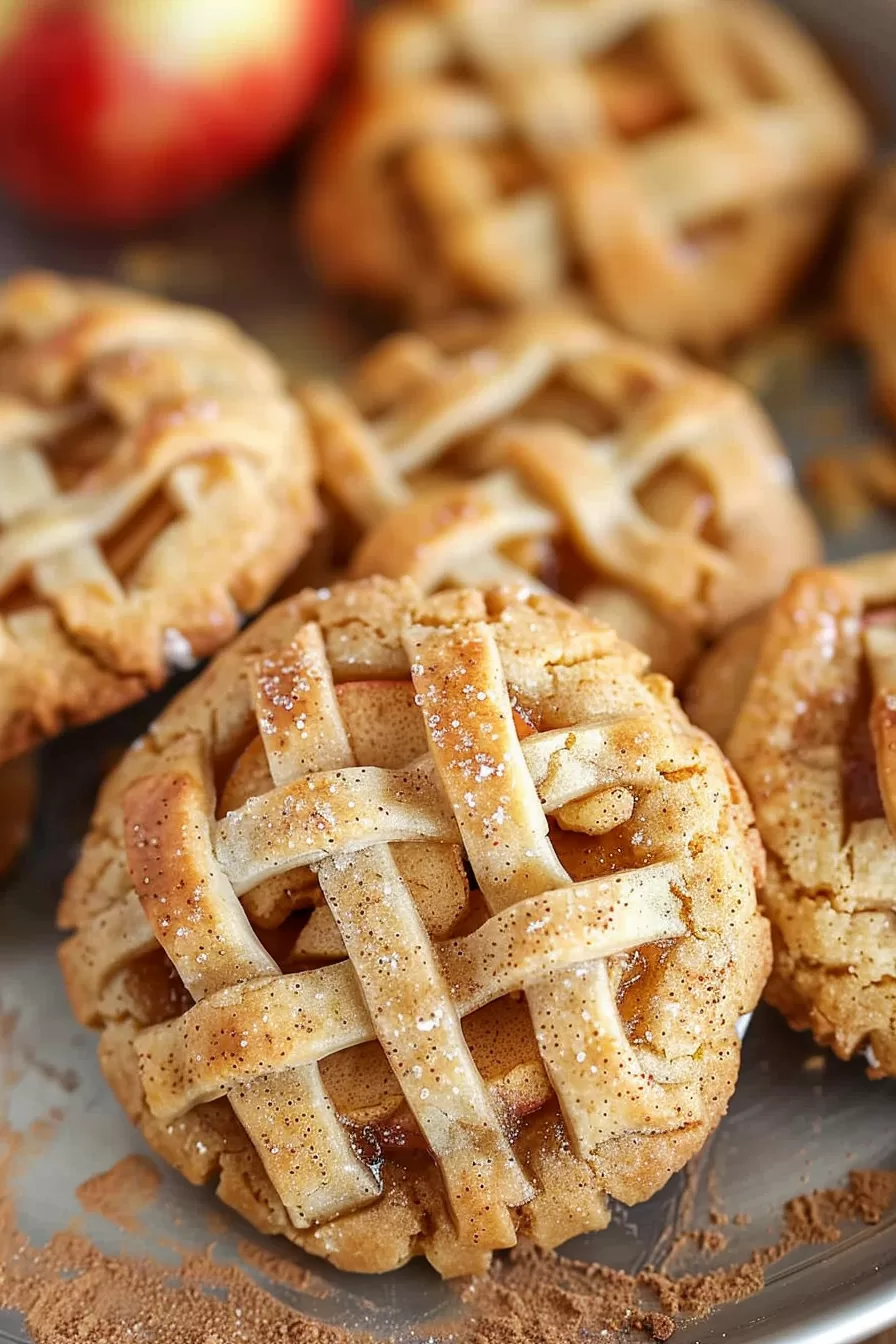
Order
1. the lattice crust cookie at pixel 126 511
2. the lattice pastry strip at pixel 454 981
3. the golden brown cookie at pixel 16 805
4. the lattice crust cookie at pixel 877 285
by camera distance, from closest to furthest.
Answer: the lattice pastry strip at pixel 454 981 < the lattice crust cookie at pixel 126 511 < the golden brown cookie at pixel 16 805 < the lattice crust cookie at pixel 877 285

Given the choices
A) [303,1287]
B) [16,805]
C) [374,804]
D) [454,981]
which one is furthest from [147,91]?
[303,1287]

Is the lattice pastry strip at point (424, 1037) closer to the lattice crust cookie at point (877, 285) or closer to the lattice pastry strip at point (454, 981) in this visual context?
the lattice pastry strip at point (454, 981)

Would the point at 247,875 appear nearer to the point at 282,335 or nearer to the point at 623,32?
the point at 282,335

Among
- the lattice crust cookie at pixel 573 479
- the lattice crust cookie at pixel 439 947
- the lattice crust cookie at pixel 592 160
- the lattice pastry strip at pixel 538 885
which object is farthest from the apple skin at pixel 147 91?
the lattice pastry strip at pixel 538 885

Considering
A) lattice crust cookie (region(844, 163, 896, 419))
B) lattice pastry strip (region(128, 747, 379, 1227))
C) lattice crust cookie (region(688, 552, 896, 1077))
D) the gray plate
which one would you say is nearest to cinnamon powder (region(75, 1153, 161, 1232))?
the gray plate

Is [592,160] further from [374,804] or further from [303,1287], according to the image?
[303,1287]

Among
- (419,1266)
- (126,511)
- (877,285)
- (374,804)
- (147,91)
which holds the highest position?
(147,91)

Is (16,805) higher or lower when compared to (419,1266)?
higher
